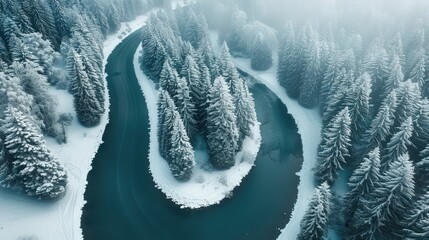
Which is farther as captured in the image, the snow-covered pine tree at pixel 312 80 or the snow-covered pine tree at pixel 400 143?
the snow-covered pine tree at pixel 312 80

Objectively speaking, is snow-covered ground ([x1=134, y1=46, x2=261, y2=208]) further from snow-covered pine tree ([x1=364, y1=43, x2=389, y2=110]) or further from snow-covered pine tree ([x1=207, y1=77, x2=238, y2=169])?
snow-covered pine tree ([x1=364, y1=43, x2=389, y2=110])

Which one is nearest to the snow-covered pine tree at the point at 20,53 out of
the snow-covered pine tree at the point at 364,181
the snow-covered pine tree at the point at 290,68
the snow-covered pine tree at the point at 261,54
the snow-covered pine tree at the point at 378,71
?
the snow-covered pine tree at the point at 261,54

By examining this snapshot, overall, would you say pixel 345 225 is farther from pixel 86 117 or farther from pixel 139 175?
pixel 86 117

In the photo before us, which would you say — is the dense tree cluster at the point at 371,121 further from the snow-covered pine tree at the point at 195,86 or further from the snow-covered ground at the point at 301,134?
the snow-covered pine tree at the point at 195,86

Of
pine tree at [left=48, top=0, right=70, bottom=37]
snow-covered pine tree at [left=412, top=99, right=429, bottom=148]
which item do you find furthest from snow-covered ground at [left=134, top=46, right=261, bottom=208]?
pine tree at [left=48, top=0, right=70, bottom=37]

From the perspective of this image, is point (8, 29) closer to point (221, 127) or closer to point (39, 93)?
point (39, 93)

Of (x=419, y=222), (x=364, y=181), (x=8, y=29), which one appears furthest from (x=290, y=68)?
(x=8, y=29)
